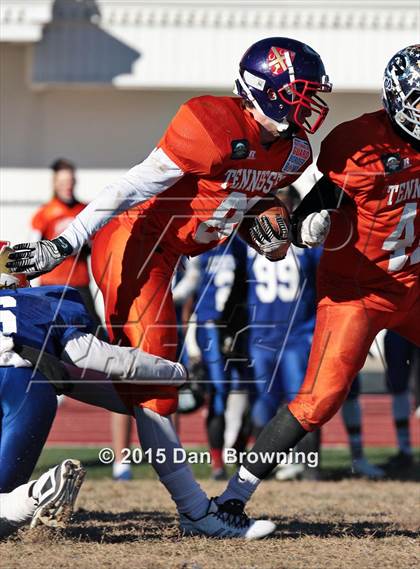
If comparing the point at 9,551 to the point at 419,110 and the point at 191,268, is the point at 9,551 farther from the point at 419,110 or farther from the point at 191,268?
the point at 191,268

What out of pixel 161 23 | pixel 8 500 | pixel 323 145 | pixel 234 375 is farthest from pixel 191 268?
pixel 161 23

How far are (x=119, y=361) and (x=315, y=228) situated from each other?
0.88m

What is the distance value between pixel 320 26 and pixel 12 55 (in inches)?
111

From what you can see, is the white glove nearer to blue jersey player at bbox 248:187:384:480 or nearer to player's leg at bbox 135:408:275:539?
player's leg at bbox 135:408:275:539

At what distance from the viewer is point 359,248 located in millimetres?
4562

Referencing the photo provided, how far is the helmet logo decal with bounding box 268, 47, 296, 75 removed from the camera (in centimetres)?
438

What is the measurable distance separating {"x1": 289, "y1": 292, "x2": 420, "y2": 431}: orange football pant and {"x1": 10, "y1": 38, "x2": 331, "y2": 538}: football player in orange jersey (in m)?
0.34

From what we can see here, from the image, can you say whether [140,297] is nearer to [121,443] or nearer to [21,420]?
[21,420]

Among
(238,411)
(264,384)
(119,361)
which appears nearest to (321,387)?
(119,361)

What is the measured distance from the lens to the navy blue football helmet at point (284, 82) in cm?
436

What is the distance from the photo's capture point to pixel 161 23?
10664 millimetres

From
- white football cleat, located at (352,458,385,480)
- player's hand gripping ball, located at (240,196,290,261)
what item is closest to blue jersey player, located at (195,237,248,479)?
white football cleat, located at (352,458,385,480)

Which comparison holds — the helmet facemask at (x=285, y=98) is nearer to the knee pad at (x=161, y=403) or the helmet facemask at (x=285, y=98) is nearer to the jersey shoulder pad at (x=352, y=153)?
the jersey shoulder pad at (x=352, y=153)

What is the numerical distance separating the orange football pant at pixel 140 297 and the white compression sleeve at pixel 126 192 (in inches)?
8.1
